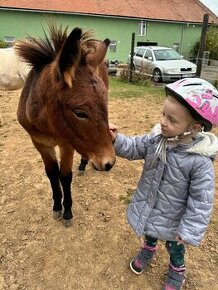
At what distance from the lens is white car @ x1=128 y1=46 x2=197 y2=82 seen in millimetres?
12188

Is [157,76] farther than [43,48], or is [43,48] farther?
[157,76]

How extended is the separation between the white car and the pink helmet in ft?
33.5

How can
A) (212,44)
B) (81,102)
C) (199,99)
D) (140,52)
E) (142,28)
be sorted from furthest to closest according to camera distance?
(142,28)
(212,44)
(140,52)
(81,102)
(199,99)

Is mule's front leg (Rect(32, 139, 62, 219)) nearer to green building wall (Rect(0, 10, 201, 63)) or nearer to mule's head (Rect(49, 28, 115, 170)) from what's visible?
mule's head (Rect(49, 28, 115, 170))

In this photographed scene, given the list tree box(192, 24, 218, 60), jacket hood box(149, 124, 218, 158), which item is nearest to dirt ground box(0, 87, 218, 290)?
jacket hood box(149, 124, 218, 158)

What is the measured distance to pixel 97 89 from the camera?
70.0 inches

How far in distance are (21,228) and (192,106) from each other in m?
2.05

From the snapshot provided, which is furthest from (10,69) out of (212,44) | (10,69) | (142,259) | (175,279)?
(212,44)

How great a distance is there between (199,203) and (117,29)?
2583cm

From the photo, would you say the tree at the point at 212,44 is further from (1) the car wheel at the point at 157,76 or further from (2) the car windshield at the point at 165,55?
(1) the car wheel at the point at 157,76

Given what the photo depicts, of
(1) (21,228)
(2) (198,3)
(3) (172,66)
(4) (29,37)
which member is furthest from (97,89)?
(2) (198,3)

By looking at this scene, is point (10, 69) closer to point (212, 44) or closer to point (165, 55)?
point (165, 55)

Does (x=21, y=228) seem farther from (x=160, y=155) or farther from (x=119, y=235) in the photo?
(x=160, y=155)

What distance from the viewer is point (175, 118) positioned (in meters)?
1.73
